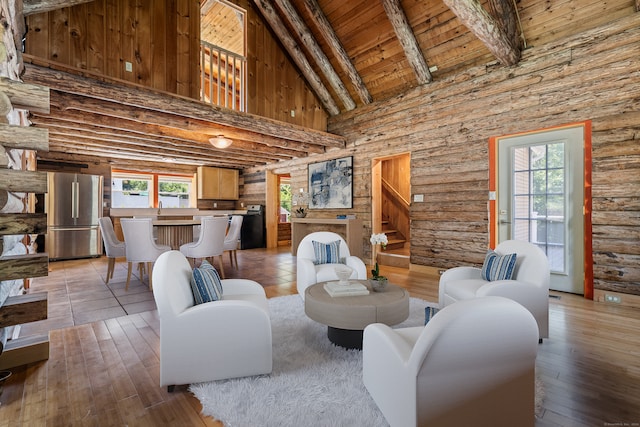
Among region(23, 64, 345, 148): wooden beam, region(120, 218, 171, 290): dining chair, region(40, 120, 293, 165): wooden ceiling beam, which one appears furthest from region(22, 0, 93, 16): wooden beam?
region(120, 218, 171, 290): dining chair

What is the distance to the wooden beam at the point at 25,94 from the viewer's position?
5.56ft

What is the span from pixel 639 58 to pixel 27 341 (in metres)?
6.15

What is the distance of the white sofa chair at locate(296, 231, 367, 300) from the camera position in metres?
3.26

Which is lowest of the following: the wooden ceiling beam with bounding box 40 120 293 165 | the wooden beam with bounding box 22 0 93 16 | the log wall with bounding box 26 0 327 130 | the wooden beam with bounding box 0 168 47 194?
the wooden beam with bounding box 0 168 47 194

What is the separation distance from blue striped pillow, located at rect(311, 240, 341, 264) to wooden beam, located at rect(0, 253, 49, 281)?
253cm

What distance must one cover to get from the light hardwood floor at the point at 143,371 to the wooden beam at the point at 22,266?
711 millimetres

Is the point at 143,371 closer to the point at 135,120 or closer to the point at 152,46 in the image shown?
the point at 135,120

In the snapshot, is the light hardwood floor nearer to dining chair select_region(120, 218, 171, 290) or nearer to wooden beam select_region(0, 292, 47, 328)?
wooden beam select_region(0, 292, 47, 328)

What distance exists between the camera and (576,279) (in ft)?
12.2

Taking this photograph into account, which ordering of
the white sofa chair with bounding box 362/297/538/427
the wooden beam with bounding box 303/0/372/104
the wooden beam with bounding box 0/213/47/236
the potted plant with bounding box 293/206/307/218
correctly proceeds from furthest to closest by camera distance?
the potted plant with bounding box 293/206/307/218, the wooden beam with bounding box 303/0/372/104, the wooden beam with bounding box 0/213/47/236, the white sofa chair with bounding box 362/297/538/427

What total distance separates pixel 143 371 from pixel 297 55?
5962 mm

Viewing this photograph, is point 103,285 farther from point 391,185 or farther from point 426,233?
point 391,185

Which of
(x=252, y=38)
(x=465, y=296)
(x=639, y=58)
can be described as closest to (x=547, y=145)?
(x=639, y=58)

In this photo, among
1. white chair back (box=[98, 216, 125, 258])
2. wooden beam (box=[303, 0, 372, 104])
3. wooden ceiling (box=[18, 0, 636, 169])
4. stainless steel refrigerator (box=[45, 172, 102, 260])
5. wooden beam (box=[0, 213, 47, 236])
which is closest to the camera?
wooden beam (box=[0, 213, 47, 236])
